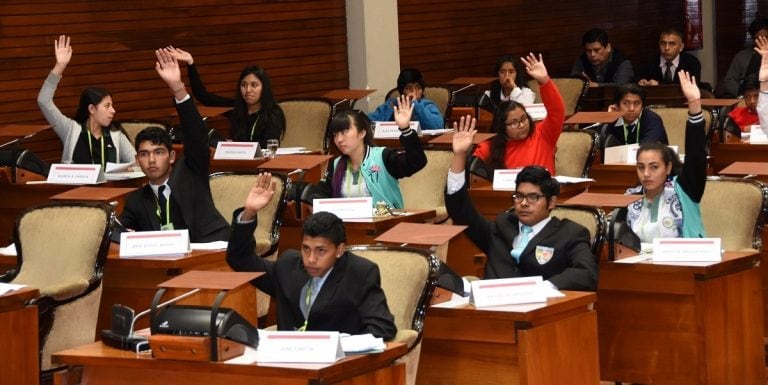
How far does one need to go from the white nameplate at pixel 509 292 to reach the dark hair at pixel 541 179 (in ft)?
2.21

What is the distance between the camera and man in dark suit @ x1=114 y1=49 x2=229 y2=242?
7288 mm

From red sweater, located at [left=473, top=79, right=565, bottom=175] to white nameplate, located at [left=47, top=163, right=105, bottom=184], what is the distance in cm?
260

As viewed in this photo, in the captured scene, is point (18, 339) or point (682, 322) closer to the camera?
point (18, 339)

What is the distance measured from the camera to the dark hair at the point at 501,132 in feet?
28.8

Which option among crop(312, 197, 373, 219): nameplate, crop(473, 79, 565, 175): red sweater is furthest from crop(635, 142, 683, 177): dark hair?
crop(473, 79, 565, 175): red sweater

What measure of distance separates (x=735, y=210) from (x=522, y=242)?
1327 millimetres

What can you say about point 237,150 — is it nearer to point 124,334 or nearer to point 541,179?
point 541,179

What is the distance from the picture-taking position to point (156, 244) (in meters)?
6.81

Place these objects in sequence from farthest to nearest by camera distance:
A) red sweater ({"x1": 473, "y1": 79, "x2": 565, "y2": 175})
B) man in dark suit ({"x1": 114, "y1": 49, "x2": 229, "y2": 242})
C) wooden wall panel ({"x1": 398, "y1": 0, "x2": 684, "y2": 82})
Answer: wooden wall panel ({"x1": 398, "y1": 0, "x2": 684, "y2": 82}) → red sweater ({"x1": 473, "y1": 79, "x2": 565, "y2": 175}) → man in dark suit ({"x1": 114, "y1": 49, "x2": 229, "y2": 242})

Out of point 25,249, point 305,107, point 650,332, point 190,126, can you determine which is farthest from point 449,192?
point 305,107

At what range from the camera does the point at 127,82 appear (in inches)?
446

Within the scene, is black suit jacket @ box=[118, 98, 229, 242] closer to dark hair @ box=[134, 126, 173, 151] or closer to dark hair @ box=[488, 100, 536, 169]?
dark hair @ box=[134, 126, 173, 151]

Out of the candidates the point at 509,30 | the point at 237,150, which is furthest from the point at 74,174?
the point at 509,30

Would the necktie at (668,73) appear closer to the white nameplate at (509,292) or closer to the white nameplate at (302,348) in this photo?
the white nameplate at (509,292)
